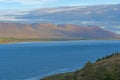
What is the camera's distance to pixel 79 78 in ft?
241

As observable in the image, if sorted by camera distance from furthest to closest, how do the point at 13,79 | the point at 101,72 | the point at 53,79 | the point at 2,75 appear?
the point at 2,75 → the point at 13,79 → the point at 53,79 → the point at 101,72

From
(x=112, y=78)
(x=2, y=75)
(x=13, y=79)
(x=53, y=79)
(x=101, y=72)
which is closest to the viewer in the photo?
(x=112, y=78)

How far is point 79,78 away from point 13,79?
145 ft

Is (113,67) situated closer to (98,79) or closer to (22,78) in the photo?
(98,79)

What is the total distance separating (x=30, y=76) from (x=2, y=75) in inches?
426

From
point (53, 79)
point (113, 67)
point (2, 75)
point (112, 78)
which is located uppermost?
point (2, 75)

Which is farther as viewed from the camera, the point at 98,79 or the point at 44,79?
the point at 44,79

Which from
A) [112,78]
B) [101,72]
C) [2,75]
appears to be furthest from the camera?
[2,75]

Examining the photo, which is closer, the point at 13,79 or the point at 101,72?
the point at 101,72

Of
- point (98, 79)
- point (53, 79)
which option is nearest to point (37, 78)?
point (53, 79)

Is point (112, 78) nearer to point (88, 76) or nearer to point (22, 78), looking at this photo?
point (88, 76)

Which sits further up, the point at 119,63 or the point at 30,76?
the point at 30,76

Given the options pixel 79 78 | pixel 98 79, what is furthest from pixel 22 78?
pixel 98 79

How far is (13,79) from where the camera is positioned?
374 ft
